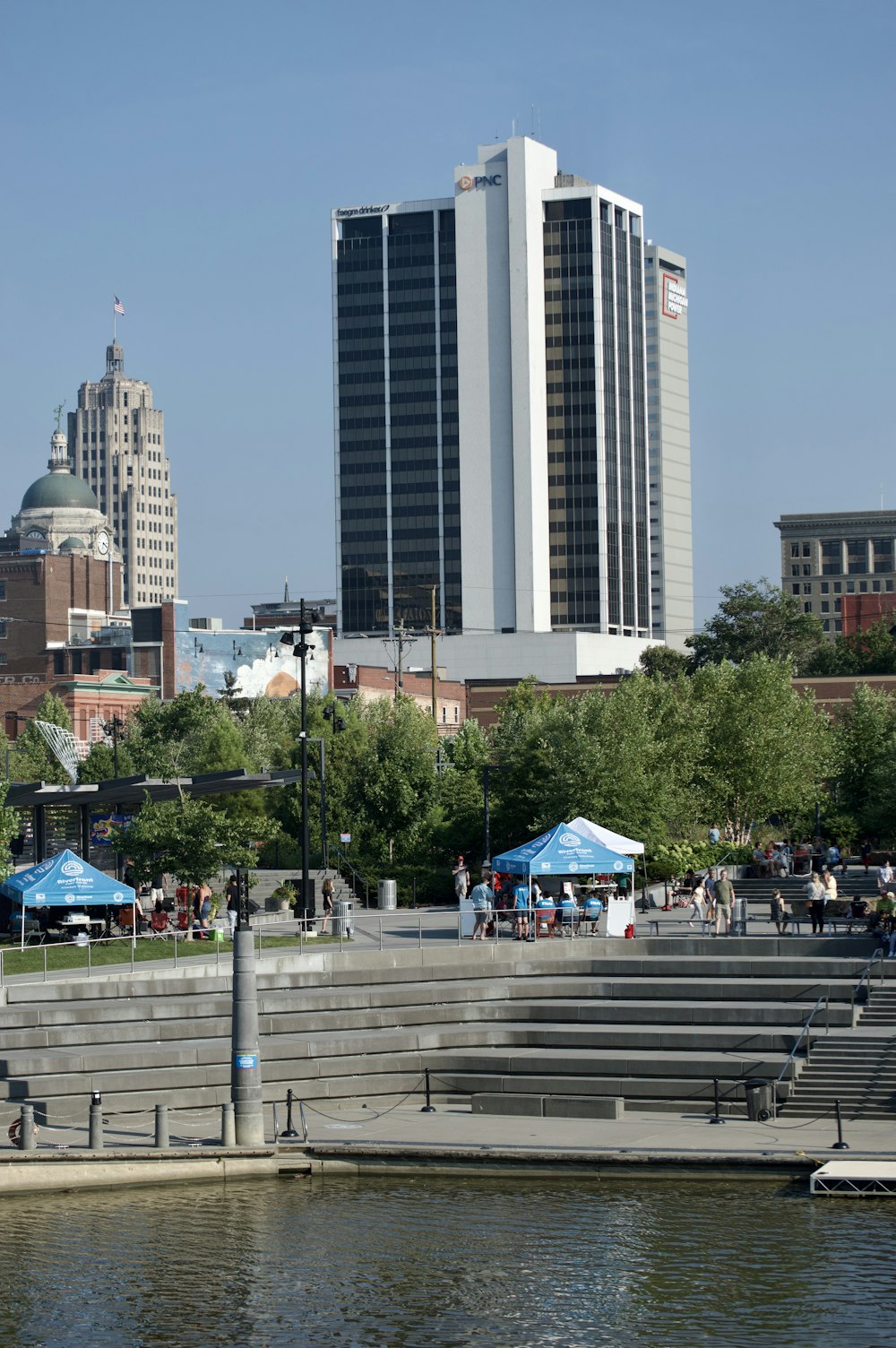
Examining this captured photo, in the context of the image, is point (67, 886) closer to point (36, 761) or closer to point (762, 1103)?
point (762, 1103)

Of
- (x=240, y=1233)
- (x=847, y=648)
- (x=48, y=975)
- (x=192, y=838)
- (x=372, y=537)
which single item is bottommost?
(x=240, y=1233)

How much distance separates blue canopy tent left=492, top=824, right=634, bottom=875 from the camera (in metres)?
37.8

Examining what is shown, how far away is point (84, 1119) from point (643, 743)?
31678mm

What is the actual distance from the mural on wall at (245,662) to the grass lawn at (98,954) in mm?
96506

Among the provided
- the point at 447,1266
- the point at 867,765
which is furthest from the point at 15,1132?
the point at 867,765

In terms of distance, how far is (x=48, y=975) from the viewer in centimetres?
3356

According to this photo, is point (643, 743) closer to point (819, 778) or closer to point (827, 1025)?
point (819, 778)

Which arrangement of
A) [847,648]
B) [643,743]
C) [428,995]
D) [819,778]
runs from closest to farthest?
[428,995] < [643,743] < [819,778] < [847,648]

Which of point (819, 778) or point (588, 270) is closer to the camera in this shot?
point (819, 778)

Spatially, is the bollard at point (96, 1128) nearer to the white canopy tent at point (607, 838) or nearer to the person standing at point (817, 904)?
the white canopy tent at point (607, 838)

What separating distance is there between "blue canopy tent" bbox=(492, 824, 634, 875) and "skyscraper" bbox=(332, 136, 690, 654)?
137 meters

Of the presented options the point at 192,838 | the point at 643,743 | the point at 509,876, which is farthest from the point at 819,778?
the point at 192,838

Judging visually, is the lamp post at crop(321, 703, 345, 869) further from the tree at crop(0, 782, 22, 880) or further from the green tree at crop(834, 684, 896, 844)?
the green tree at crop(834, 684, 896, 844)

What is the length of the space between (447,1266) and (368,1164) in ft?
16.2
